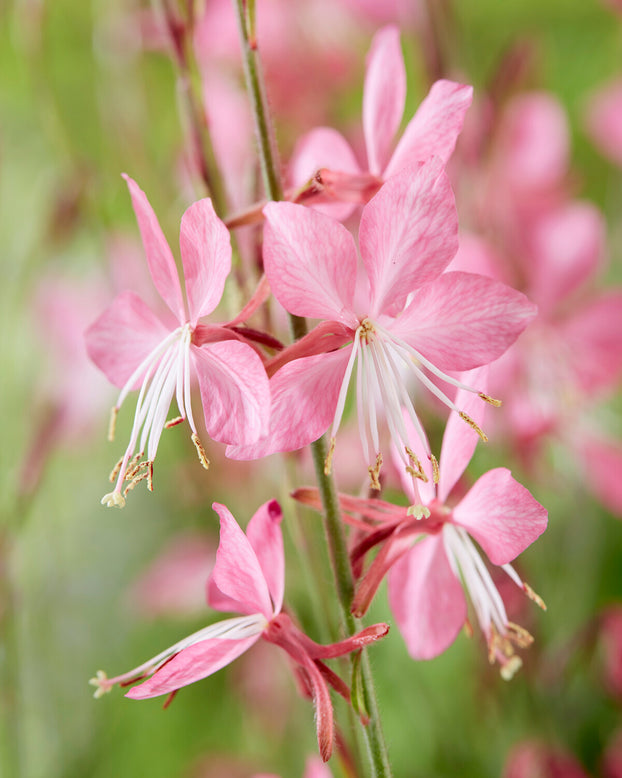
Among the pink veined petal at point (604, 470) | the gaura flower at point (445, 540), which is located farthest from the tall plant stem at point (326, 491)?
the pink veined petal at point (604, 470)

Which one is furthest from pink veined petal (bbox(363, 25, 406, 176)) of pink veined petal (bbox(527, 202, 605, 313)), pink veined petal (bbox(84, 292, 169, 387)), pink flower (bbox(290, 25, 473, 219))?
pink veined petal (bbox(527, 202, 605, 313))

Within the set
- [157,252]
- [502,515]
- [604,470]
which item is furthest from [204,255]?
[604,470]

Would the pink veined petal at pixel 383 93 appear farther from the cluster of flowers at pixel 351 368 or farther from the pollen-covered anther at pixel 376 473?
the pollen-covered anther at pixel 376 473

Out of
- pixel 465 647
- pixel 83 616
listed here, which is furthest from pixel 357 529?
pixel 83 616

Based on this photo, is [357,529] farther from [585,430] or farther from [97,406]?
[97,406]

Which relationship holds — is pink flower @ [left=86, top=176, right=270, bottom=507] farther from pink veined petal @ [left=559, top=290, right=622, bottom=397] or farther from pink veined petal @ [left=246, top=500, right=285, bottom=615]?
pink veined petal @ [left=559, top=290, right=622, bottom=397]

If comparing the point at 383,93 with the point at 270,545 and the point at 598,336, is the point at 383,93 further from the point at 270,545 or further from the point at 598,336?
the point at 598,336

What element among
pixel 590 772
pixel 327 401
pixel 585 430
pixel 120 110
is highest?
pixel 120 110
